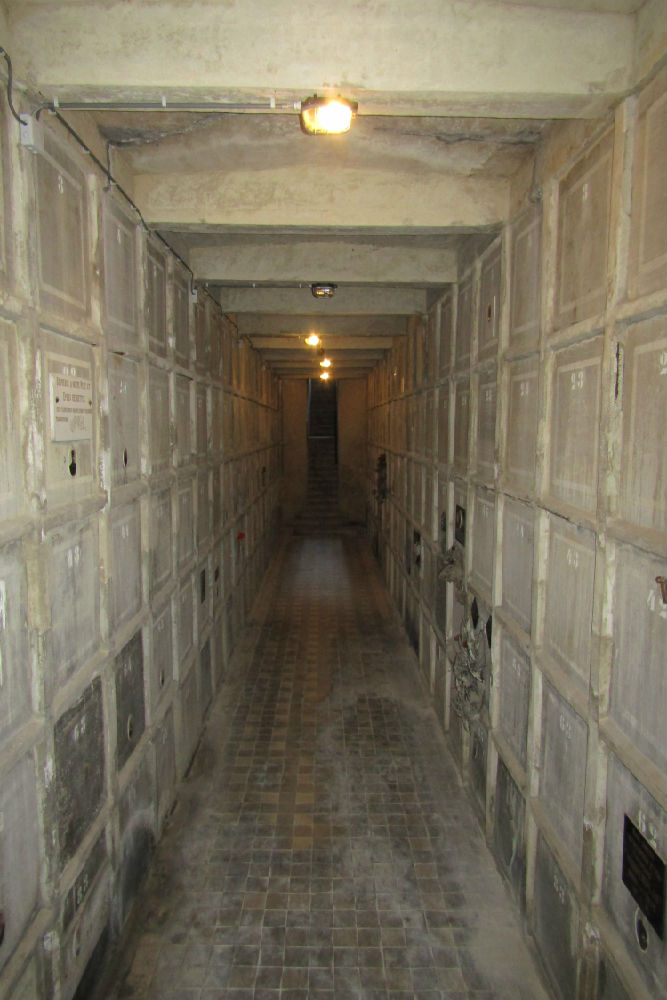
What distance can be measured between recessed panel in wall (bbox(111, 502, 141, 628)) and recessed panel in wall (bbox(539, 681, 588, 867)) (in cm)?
241

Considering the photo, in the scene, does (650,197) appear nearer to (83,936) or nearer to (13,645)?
(13,645)

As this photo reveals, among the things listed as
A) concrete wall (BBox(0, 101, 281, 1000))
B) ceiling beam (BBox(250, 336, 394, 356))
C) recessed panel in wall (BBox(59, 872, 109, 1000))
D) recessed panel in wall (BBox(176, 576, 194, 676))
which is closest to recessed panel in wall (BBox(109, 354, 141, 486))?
concrete wall (BBox(0, 101, 281, 1000))

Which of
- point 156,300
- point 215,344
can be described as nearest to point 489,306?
point 156,300

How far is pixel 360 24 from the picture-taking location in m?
2.55

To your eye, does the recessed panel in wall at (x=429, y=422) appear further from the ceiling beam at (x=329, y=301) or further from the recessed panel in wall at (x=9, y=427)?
the recessed panel in wall at (x=9, y=427)

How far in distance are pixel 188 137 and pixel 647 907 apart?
4.22 m

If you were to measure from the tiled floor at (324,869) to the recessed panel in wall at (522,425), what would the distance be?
2.63m

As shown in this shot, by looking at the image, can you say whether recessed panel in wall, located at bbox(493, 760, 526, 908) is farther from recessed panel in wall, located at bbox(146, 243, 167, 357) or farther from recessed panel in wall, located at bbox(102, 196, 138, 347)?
recessed panel in wall, located at bbox(146, 243, 167, 357)

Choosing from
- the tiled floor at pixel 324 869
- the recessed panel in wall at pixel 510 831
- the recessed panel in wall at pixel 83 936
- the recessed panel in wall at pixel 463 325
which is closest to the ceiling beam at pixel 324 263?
the recessed panel in wall at pixel 463 325

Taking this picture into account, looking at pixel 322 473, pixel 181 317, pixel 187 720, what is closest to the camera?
pixel 181 317

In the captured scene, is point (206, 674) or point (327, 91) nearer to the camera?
point (327, 91)

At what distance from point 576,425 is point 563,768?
169cm

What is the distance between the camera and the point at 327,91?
259cm

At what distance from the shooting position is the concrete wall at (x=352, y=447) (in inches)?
A: 683
